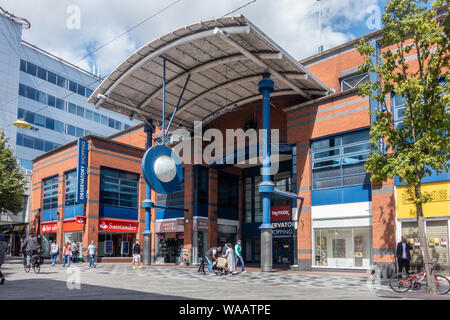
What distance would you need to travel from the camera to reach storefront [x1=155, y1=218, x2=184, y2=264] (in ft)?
109

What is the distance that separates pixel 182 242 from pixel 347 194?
1466cm

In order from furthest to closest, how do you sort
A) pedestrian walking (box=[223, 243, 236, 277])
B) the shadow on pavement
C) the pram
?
the pram, pedestrian walking (box=[223, 243, 236, 277]), the shadow on pavement

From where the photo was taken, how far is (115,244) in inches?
1387

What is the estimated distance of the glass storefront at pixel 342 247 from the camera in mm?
23081

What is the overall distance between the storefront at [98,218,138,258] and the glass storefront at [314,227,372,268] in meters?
17.3

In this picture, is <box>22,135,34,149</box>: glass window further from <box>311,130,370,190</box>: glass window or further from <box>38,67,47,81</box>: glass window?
<box>311,130,370,190</box>: glass window

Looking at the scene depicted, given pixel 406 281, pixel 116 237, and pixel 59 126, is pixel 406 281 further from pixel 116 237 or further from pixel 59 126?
pixel 59 126

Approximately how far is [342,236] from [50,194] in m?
26.3

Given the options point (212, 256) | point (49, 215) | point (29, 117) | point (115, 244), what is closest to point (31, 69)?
point (29, 117)

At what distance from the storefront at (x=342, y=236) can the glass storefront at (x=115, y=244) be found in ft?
57.6

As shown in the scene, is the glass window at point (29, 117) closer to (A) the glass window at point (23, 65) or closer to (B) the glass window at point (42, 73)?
(B) the glass window at point (42, 73)

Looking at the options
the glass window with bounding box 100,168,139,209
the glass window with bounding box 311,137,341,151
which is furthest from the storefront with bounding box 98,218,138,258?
the glass window with bounding box 311,137,341,151

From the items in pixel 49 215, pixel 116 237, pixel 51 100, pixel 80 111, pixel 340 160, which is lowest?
pixel 116 237
